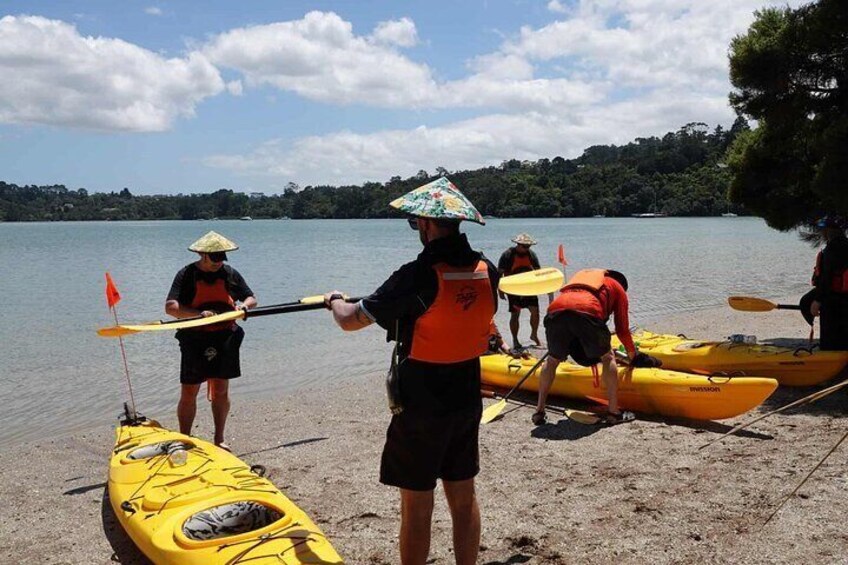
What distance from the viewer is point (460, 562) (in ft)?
10.2

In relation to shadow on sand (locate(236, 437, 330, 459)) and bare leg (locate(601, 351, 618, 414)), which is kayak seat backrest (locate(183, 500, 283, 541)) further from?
bare leg (locate(601, 351, 618, 414))

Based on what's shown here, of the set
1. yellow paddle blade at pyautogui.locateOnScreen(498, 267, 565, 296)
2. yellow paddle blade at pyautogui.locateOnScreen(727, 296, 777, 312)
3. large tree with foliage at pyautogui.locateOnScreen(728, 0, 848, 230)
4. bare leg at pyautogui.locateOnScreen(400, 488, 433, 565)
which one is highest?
large tree with foliage at pyautogui.locateOnScreen(728, 0, 848, 230)

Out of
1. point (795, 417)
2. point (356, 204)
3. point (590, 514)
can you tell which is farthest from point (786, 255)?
point (356, 204)

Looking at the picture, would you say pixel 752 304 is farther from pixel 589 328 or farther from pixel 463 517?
pixel 463 517

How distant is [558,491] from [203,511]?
223 centimetres

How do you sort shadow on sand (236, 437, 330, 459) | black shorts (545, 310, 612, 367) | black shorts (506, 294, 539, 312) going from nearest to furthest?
black shorts (545, 310, 612, 367) → shadow on sand (236, 437, 330, 459) → black shorts (506, 294, 539, 312)

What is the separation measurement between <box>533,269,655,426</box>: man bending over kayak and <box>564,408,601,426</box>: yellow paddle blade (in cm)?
8

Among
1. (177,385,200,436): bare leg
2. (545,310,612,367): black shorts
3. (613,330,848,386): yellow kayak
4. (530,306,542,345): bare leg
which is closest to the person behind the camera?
(177,385,200,436): bare leg

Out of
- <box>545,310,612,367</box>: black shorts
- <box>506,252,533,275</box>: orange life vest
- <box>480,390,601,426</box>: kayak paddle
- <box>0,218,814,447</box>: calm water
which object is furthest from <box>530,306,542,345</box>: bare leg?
<box>545,310,612,367</box>: black shorts

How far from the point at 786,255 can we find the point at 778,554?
35873 mm

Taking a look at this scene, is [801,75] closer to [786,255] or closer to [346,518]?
[346,518]

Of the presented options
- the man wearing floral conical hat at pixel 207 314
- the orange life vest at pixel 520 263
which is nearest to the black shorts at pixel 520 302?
the orange life vest at pixel 520 263

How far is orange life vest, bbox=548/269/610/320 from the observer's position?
19.3 ft

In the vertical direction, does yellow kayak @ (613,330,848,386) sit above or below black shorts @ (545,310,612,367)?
below
